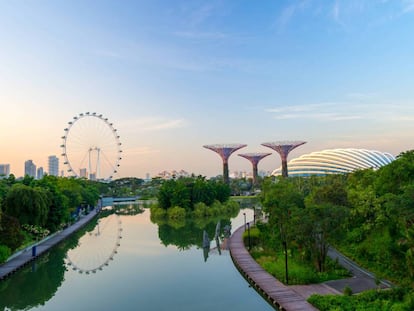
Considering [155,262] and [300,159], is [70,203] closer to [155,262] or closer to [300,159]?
[155,262]

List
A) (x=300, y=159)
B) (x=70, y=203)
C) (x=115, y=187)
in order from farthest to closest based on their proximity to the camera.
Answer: (x=115, y=187), (x=300, y=159), (x=70, y=203)

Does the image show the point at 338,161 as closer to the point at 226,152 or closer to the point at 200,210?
the point at 226,152

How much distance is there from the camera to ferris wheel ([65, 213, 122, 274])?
24672mm

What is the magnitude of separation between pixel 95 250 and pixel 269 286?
55.9 feet

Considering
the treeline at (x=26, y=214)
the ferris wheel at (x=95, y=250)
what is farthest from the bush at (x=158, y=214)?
the treeline at (x=26, y=214)

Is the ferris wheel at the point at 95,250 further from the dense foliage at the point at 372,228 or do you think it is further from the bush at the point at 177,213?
the dense foliage at the point at 372,228

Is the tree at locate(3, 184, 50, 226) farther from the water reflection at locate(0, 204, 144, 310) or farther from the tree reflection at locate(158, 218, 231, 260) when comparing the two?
the tree reflection at locate(158, 218, 231, 260)

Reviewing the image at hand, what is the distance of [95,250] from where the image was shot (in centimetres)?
2967

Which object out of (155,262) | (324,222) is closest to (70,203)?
(155,262)

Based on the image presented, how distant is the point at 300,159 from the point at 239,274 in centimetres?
9272

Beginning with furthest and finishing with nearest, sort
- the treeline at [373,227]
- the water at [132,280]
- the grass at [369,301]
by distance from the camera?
the water at [132,280]
the treeline at [373,227]
the grass at [369,301]

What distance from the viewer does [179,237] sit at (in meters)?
34.5

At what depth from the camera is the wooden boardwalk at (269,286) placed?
14586 mm

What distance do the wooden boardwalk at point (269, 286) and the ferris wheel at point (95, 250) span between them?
28.8ft
